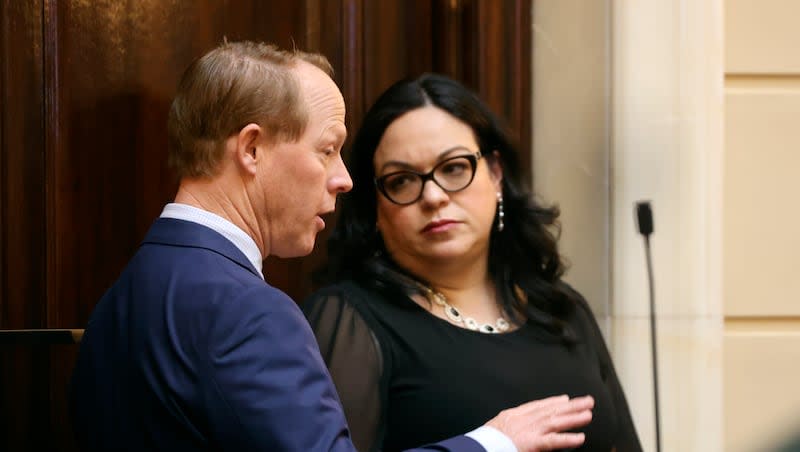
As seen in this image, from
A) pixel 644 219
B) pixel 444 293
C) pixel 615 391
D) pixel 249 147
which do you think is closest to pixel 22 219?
A: pixel 444 293

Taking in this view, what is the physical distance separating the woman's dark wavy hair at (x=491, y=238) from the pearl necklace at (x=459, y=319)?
0.04 metres

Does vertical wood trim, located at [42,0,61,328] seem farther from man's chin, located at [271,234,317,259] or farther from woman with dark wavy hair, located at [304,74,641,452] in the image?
man's chin, located at [271,234,317,259]

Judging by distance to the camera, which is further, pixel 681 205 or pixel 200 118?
pixel 681 205

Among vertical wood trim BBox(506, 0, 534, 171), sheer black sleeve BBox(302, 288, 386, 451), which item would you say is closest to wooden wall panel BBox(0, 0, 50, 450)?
sheer black sleeve BBox(302, 288, 386, 451)

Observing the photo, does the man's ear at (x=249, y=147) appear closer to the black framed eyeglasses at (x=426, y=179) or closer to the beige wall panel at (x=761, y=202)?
the black framed eyeglasses at (x=426, y=179)

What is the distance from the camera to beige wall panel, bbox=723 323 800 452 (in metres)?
2.77

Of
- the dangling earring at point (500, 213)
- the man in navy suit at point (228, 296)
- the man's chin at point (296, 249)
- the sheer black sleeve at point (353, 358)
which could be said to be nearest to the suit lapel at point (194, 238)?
the man in navy suit at point (228, 296)

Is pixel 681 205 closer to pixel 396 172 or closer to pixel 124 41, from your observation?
pixel 396 172

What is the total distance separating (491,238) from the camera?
2.46 meters

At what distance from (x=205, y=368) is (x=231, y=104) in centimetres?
36

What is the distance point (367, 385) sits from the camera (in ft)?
6.84

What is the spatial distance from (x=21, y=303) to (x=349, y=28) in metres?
0.92

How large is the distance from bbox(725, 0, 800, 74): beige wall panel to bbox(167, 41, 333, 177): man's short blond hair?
1.52 m

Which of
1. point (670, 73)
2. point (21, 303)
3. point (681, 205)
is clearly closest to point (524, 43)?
point (670, 73)
